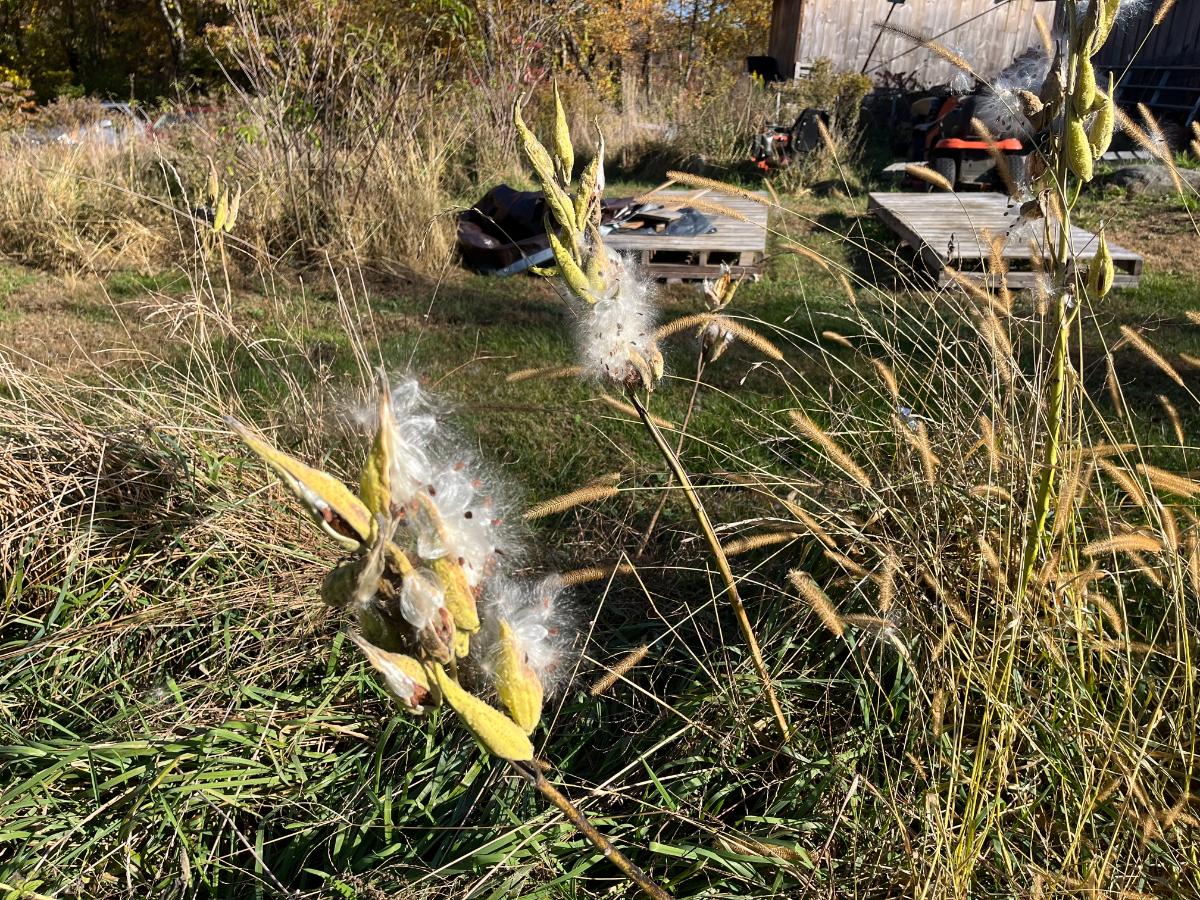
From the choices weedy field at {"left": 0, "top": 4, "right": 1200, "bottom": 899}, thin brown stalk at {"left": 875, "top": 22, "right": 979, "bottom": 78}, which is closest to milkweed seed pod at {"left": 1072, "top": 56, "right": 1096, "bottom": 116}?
weedy field at {"left": 0, "top": 4, "right": 1200, "bottom": 899}

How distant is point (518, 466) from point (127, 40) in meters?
25.1

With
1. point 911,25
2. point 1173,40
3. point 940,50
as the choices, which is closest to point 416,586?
point 940,50

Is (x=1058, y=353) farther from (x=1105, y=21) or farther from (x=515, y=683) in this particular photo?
(x=515, y=683)

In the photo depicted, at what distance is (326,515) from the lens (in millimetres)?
783

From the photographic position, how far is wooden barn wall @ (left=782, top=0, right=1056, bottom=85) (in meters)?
17.0

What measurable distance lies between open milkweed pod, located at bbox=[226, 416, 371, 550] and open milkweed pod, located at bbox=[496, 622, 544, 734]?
0.66 feet

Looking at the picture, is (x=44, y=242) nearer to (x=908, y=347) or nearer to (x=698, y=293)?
(x=698, y=293)

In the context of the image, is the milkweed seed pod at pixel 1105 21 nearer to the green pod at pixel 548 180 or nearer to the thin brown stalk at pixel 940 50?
the thin brown stalk at pixel 940 50

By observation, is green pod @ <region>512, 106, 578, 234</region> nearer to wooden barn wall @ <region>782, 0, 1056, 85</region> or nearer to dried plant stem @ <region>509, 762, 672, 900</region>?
dried plant stem @ <region>509, 762, 672, 900</region>

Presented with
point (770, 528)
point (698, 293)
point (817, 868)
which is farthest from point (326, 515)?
point (698, 293)

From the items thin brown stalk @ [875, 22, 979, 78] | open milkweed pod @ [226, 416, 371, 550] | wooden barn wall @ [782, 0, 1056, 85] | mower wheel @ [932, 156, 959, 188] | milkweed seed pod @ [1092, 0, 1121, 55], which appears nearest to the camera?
open milkweed pod @ [226, 416, 371, 550]

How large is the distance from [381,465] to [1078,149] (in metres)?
1.03

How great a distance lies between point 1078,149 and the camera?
1227 mm

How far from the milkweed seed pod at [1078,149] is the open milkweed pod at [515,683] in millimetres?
958
